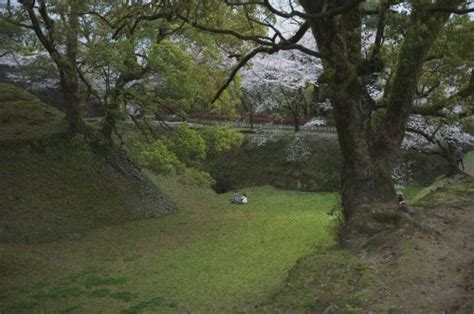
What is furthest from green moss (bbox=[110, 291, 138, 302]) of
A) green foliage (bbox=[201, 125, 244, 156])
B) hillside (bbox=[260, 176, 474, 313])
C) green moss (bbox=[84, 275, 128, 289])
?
green foliage (bbox=[201, 125, 244, 156])

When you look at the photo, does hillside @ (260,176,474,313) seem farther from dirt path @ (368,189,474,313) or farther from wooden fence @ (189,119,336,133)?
wooden fence @ (189,119,336,133)

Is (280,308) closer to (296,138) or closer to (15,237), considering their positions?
(15,237)

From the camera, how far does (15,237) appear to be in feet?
44.3

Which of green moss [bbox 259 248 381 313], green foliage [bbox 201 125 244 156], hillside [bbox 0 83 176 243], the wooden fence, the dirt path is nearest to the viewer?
the dirt path

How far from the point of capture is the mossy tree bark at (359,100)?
805cm

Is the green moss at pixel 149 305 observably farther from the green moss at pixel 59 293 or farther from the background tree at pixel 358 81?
the background tree at pixel 358 81

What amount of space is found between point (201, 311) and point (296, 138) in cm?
1650

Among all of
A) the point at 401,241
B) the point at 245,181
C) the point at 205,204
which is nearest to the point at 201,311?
the point at 401,241

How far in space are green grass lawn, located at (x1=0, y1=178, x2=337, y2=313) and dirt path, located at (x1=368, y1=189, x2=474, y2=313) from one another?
2089 millimetres

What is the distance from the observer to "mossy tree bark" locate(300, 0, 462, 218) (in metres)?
8.05

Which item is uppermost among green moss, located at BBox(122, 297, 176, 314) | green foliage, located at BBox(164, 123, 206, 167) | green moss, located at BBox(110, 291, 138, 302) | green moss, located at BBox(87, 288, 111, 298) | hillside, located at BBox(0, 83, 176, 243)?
green foliage, located at BBox(164, 123, 206, 167)

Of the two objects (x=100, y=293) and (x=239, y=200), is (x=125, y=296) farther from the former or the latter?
(x=239, y=200)

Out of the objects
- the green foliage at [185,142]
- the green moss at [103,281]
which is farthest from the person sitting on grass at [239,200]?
the green moss at [103,281]


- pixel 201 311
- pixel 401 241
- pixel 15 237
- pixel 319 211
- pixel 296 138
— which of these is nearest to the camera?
pixel 401 241
